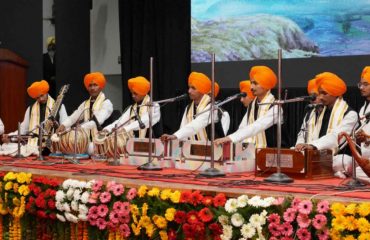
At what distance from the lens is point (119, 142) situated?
292 inches

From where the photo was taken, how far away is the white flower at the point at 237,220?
4.59 meters

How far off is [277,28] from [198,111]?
6.48ft

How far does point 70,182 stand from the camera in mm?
5770

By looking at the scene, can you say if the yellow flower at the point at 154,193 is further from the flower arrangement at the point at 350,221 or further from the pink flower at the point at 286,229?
the flower arrangement at the point at 350,221

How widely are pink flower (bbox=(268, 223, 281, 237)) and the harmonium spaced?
1300 millimetres

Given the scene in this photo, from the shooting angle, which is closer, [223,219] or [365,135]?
[223,219]

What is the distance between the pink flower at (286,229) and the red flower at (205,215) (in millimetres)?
531

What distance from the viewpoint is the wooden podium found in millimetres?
10206

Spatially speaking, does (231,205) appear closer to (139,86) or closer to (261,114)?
(261,114)

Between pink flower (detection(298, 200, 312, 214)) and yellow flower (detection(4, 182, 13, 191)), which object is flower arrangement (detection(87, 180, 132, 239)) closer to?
yellow flower (detection(4, 182, 13, 191))

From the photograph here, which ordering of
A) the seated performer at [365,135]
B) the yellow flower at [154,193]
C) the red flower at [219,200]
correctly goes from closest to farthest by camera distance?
1. the red flower at [219,200]
2. the yellow flower at [154,193]
3. the seated performer at [365,135]

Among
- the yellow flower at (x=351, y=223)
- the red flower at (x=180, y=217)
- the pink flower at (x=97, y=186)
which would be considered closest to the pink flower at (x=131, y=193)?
the pink flower at (x=97, y=186)

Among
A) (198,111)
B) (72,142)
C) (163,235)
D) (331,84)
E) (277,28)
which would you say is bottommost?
(163,235)

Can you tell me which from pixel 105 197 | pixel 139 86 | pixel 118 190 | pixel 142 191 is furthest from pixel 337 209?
pixel 139 86
